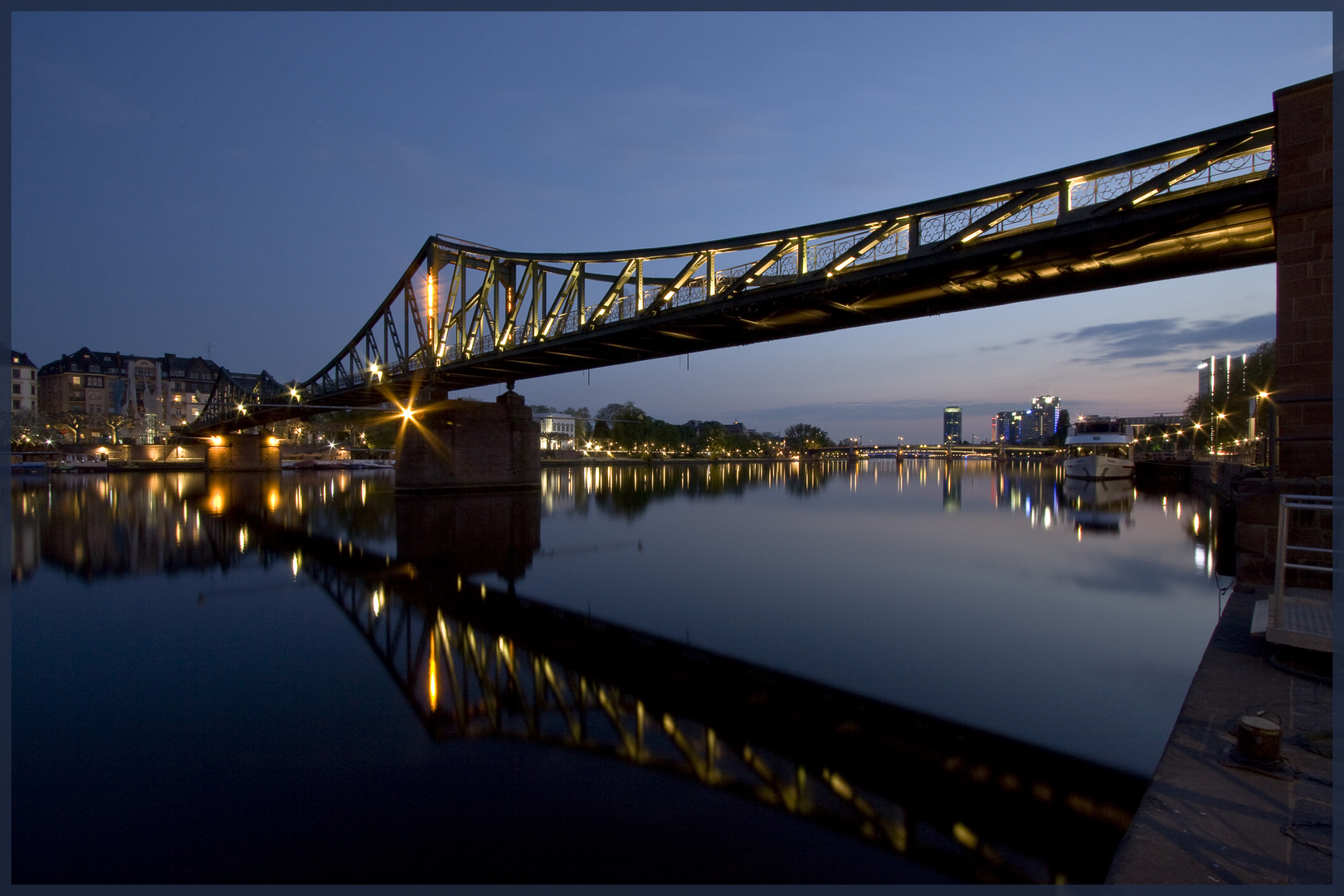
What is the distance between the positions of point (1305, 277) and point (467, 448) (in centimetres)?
3493

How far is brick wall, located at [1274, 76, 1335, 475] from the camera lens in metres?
8.65

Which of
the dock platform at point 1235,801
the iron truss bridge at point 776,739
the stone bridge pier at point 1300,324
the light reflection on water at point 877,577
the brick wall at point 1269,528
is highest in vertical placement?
the stone bridge pier at point 1300,324

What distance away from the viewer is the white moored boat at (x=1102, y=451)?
184 ft

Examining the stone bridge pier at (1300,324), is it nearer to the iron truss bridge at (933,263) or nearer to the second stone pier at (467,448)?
the iron truss bridge at (933,263)

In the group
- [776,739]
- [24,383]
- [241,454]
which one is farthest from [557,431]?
[776,739]

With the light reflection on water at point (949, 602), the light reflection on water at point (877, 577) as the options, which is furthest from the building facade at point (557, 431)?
the light reflection on water at point (949, 602)

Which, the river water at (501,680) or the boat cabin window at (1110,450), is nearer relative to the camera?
the river water at (501,680)

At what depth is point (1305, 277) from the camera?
891 centimetres

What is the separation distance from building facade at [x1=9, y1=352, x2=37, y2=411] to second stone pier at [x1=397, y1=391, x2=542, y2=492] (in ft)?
347

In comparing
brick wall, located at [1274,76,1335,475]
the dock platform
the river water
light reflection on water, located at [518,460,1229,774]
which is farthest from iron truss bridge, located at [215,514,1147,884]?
brick wall, located at [1274,76,1335,475]

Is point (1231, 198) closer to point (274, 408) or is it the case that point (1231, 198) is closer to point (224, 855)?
point (224, 855)

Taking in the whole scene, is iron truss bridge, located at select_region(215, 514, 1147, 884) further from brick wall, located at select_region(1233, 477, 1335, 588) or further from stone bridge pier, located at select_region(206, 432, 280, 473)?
stone bridge pier, located at select_region(206, 432, 280, 473)

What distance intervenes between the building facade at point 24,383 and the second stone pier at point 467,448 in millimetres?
105899

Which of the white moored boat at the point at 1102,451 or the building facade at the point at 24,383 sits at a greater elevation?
the building facade at the point at 24,383
